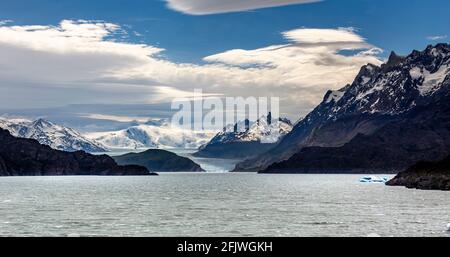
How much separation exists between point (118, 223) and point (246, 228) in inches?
856

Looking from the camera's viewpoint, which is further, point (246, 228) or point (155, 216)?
point (155, 216)

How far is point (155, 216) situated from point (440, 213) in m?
55.2
